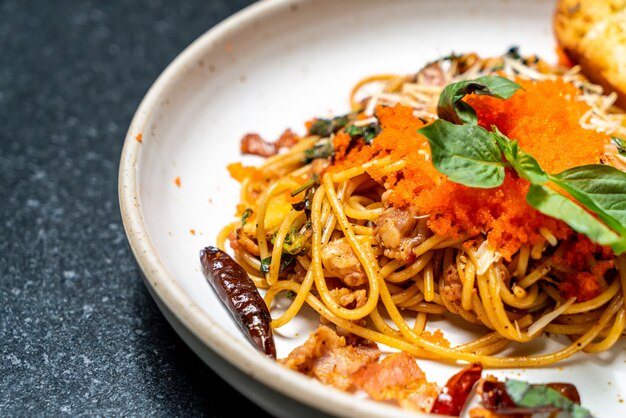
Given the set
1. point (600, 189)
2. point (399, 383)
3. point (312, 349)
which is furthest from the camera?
point (312, 349)

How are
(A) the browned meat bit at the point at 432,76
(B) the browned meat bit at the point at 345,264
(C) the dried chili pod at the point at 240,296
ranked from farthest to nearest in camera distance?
(A) the browned meat bit at the point at 432,76 → (B) the browned meat bit at the point at 345,264 → (C) the dried chili pod at the point at 240,296

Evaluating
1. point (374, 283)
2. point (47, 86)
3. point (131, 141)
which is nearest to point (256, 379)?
point (374, 283)


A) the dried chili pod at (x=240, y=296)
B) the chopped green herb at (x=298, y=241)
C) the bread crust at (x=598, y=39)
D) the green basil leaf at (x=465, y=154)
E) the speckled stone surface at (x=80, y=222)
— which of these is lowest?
the speckled stone surface at (x=80, y=222)

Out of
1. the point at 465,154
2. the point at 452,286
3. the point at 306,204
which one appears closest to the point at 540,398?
the point at 452,286

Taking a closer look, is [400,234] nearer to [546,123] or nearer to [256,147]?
[546,123]

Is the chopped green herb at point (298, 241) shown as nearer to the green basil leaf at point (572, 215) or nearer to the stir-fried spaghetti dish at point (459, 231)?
the stir-fried spaghetti dish at point (459, 231)

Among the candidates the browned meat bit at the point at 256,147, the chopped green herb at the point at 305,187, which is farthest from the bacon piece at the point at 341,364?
the browned meat bit at the point at 256,147
